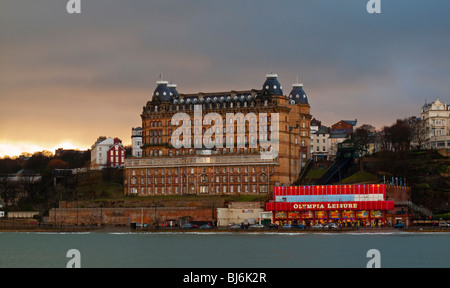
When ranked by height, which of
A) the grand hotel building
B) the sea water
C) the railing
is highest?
the grand hotel building

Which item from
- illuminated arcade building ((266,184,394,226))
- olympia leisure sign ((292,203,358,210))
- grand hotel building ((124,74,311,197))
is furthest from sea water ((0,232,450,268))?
grand hotel building ((124,74,311,197))

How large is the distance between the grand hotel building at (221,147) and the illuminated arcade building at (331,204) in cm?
773

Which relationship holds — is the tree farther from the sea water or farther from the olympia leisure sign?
the sea water

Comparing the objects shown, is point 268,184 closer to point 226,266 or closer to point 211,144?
point 211,144

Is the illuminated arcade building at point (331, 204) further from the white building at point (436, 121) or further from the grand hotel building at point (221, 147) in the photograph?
the white building at point (436, 121)

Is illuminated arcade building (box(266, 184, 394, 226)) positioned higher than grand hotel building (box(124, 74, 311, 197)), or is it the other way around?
grand hotel building (box(124, 74, 311, 197))

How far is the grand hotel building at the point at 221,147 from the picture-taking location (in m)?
158

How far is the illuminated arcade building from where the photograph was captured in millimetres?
141125

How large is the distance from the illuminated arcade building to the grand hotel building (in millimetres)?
7728

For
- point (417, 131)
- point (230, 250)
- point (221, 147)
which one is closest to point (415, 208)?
point (417, 131)

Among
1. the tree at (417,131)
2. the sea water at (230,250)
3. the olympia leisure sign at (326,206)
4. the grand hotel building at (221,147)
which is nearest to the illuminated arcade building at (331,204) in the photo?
the olympia leisure sign at (326,206)

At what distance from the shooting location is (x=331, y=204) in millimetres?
143000
